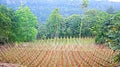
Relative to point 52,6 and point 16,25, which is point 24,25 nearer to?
point 16,25

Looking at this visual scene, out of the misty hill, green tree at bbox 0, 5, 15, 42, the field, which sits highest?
green tree at bbox 0, 5, 15, 42

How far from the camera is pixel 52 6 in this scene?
18138 cm

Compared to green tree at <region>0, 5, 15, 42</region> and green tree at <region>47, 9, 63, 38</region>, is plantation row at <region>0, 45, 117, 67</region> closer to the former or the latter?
green tree at <region>0, 5, 15, 42</region>

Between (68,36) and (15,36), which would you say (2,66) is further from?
(68,36)

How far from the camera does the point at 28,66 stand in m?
30.4

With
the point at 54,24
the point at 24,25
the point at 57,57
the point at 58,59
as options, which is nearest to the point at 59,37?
the point at 54,24

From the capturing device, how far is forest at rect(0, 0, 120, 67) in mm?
32062

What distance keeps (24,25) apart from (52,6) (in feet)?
400

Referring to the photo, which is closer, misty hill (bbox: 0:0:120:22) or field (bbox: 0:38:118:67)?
field (bbox: 0:38:118:67)

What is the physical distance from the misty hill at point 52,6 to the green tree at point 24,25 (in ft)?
264

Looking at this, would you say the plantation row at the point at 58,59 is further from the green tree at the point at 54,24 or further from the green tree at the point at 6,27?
the green tree at the point at 54,24

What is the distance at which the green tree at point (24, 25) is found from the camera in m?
59.1

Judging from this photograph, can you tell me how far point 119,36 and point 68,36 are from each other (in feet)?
233

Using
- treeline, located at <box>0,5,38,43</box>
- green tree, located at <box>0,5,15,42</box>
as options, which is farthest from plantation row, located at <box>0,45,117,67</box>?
treeline, located at <box>0,5,38,43</box>
